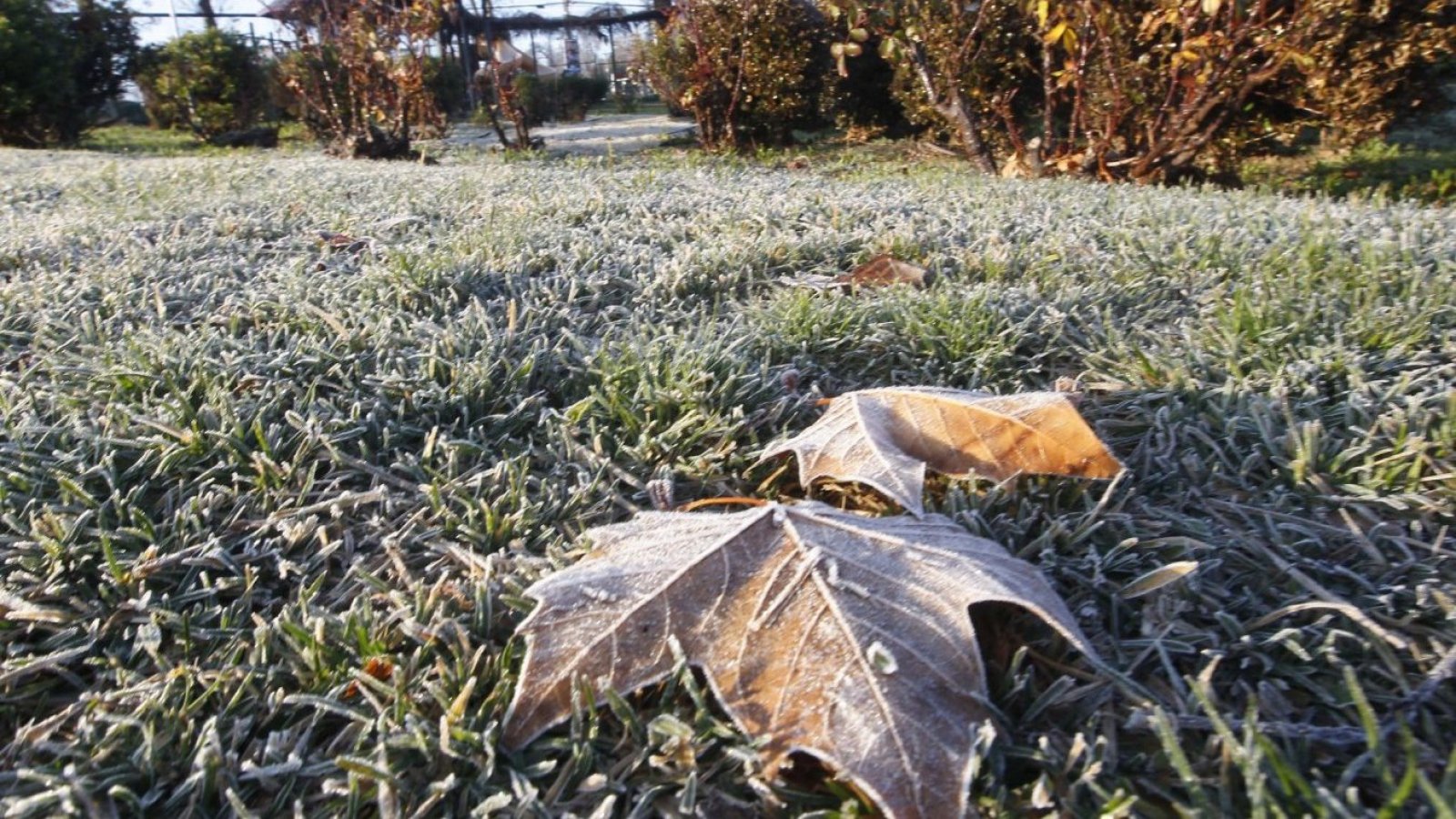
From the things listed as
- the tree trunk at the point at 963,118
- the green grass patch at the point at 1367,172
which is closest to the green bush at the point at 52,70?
the tree trunk at the point at 963,118

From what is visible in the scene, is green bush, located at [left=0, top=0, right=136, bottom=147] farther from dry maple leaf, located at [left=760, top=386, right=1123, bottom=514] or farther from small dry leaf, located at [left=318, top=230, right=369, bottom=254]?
dry maple leaf, located at [left=760, top=386, right=1123, bottom=514]

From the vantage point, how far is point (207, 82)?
14250 millimetres

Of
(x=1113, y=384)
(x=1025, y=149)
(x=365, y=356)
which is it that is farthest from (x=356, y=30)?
(x=1113, y=384)

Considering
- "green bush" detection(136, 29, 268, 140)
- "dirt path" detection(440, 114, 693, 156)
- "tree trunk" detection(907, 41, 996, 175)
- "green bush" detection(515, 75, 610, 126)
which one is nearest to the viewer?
"tree trunk" detection(907, 41, 996, 175)

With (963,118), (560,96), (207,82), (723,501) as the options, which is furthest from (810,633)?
(560,96)

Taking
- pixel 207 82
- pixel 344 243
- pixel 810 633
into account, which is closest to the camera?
pixel 810 633

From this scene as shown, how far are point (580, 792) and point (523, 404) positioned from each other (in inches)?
38.7

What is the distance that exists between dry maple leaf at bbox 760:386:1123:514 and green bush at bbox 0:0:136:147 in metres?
14.5

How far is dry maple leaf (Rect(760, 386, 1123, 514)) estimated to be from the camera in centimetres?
149

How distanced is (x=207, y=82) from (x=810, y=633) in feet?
54.6

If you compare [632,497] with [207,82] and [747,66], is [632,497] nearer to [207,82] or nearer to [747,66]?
[747,66]

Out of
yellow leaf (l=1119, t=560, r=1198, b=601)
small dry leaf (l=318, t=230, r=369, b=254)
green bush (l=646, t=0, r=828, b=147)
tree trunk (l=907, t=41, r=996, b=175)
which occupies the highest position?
green bush (l=646, t=0, r=828, b=147)

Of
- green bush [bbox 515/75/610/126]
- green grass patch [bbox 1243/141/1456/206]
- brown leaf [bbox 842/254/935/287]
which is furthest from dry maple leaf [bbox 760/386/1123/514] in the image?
green bush [bbox 515/75/610/126]

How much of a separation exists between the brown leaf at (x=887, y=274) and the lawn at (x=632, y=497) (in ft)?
0.38
